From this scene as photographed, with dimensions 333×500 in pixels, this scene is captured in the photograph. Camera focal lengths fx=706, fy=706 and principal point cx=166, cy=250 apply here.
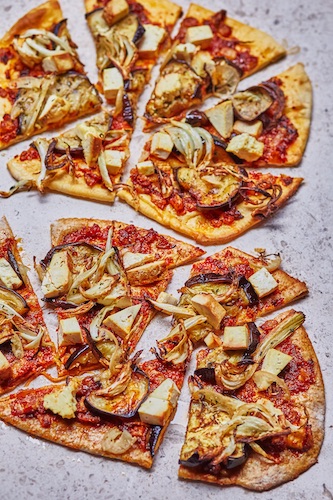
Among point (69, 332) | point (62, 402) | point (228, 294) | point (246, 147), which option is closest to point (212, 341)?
point (228, 294)

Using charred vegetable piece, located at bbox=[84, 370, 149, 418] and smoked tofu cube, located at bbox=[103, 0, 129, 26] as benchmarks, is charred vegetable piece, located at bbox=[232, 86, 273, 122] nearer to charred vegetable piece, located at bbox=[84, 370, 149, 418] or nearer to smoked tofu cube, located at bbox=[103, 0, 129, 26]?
smoked tofu cube, located at bbox=[103, 0, 129, 26]

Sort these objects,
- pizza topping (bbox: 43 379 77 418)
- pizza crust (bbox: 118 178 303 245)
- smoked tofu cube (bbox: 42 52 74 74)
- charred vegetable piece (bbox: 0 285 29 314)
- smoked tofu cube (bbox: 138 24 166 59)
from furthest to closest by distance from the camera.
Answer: smoked tofu cube (bbox: 138 24 166 59) → smoked tofu cube (bbox: 42 52 74 74) → pizza crust (bbox: 118 178 303 245) → charred vegetable piece (bbox: 0 285 29 314) → pizza topping (bbox: 43 379 77 418)

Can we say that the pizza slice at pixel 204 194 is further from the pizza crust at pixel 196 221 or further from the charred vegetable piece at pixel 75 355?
the charred vegetable piece at pixel 75 355

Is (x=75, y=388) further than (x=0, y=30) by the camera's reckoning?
No

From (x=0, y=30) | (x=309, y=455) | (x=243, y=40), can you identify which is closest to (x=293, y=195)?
(x=243, y=40)

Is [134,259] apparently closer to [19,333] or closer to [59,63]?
[19,333]

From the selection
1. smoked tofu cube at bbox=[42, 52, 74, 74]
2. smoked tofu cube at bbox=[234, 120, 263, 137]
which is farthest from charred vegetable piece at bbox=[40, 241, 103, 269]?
smoked tofu cube at bbox=[42, 52, 74, 74]

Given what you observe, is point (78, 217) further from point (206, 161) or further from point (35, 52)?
point (35, 52)
